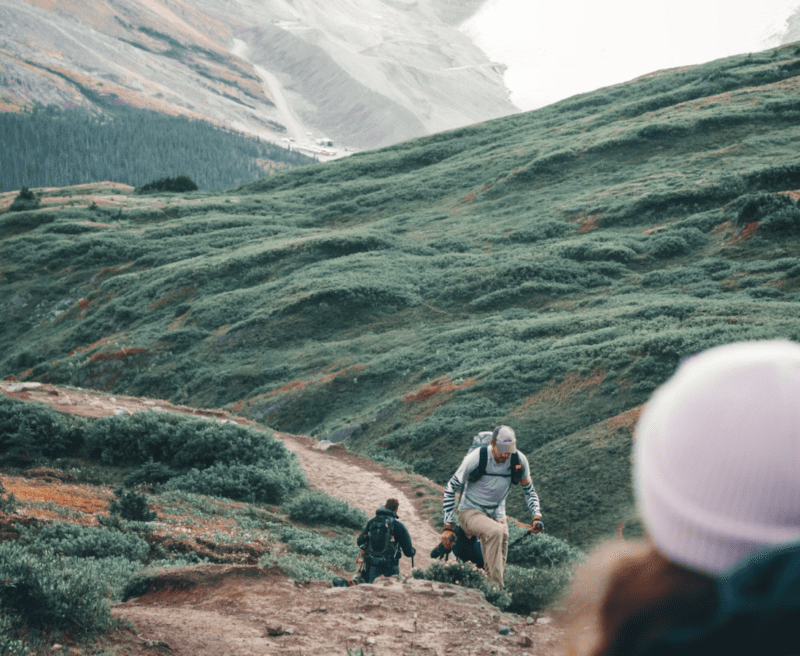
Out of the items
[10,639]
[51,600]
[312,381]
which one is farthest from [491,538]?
[312,381]

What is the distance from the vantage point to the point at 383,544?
800cm

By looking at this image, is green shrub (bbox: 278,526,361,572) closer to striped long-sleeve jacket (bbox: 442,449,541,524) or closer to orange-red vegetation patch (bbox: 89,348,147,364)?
striped long-sleeve jacket (bbox: 442,449,541,524)

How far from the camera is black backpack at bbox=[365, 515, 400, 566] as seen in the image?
798cm

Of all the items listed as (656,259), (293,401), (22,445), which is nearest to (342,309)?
(293,401)

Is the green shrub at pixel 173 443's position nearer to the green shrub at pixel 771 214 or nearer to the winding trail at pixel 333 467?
the winding trail at pixel 333 467

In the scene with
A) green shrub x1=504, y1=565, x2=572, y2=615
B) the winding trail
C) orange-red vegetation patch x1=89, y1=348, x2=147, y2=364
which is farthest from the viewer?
orange-red vegetation patch x1=89, y1=348, x2=147, y2=364

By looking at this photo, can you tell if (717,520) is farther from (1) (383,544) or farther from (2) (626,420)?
(2) (626,420)

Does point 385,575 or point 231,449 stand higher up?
point 385,575

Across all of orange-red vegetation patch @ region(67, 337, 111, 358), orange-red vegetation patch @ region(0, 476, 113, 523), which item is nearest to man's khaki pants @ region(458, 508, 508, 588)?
orange-red vegetation patch @ region(0, 476, 113, 523)

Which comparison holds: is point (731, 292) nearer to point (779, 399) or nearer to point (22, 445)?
point (22, 445)

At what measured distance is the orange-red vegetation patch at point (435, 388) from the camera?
1850cm

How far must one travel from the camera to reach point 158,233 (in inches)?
1937

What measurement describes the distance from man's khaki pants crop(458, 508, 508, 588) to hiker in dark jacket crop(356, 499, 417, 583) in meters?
0.87

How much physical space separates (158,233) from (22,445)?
39239 mm
